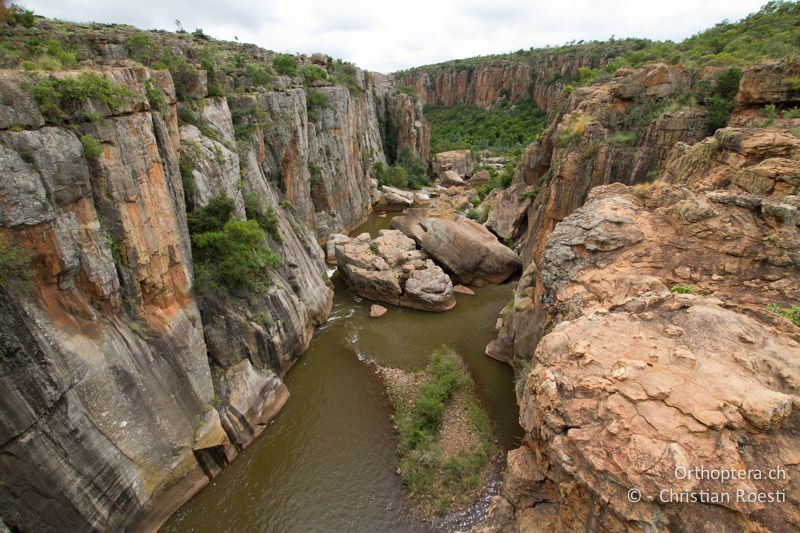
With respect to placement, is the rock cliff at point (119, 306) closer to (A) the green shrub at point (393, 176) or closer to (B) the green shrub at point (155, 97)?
(B) the green shrub at point (155, 97)

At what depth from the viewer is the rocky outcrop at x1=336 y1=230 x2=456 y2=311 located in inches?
889

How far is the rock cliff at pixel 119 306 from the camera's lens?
29.3 ft

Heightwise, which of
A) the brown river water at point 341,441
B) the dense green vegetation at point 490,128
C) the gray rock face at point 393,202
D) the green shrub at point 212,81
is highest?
the green shrub at point 212,81

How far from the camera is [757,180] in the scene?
1110 centimetres

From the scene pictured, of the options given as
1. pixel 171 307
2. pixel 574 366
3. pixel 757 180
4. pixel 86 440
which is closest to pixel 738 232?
pixel 757 180

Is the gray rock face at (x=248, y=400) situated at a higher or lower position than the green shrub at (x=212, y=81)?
lower

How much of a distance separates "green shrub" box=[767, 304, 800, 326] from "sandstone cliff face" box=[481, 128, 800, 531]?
0.54 ft

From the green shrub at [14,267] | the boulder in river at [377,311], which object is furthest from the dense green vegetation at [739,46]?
the green shrub at [14,267]

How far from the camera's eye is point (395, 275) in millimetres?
23828

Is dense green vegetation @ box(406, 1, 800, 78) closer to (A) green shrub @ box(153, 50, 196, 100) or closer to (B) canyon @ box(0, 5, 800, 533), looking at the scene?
(B) canyon @ box(0, 5, 800, 533)

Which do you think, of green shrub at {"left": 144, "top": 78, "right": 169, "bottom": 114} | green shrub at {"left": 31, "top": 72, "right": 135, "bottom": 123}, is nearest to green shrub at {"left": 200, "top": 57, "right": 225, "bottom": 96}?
green shrub at {"left": 144, "top": 78, "right": 169, "bottom": 114}

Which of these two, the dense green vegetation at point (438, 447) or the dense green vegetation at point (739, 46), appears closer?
the dense green vegetation at point (438, 447)

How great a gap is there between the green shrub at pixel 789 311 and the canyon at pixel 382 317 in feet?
0.18

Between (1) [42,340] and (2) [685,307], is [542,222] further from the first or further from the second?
(1) [42,340]
